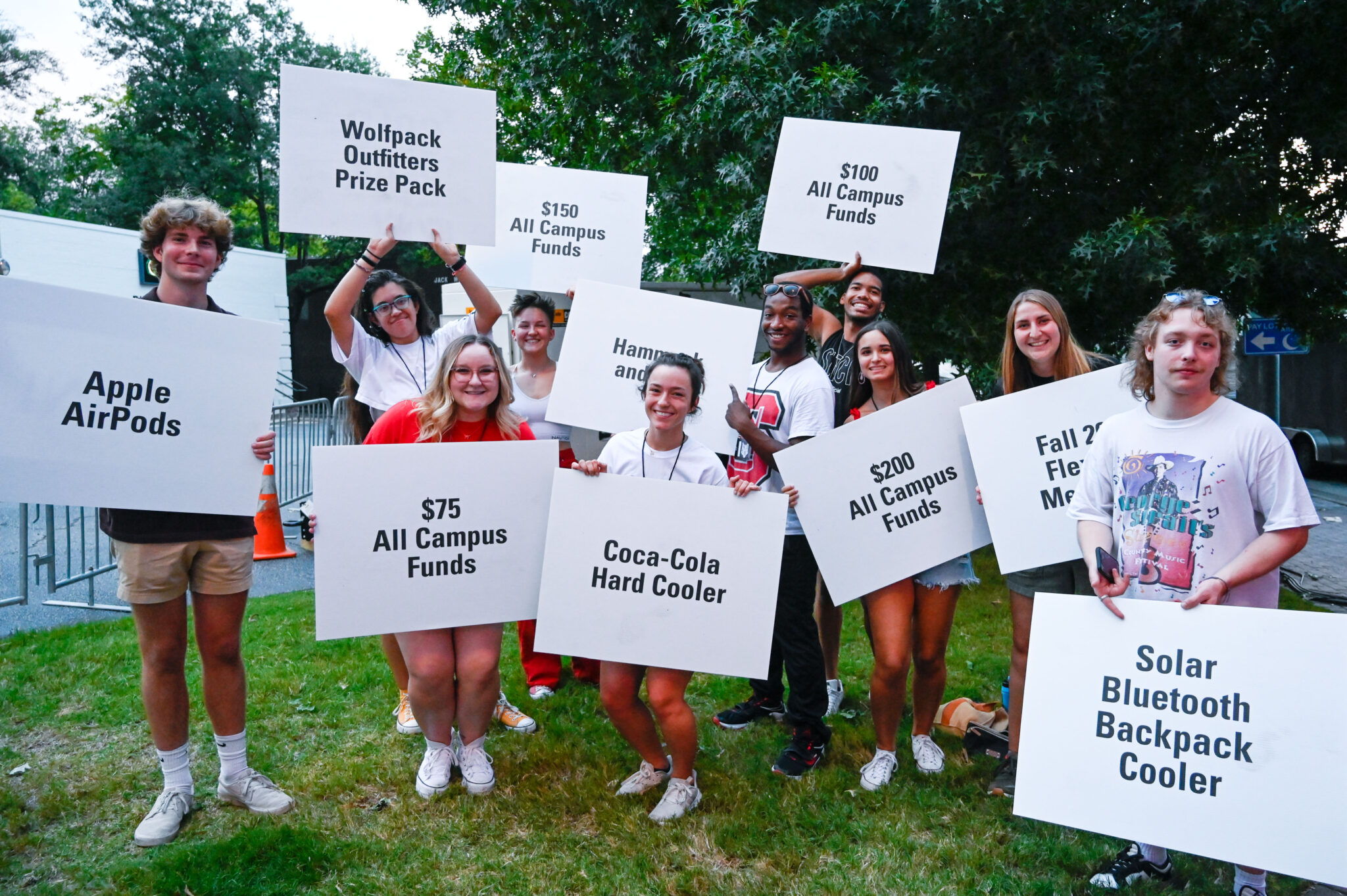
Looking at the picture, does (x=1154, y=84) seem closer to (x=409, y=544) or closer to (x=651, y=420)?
(x=651, y=420)

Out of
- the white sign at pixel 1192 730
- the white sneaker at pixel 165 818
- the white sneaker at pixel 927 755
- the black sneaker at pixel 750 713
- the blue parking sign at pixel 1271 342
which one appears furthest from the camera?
the blue parking sign at pixel 1271 342

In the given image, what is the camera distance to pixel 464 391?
386 cm

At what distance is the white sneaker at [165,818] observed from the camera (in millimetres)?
3564

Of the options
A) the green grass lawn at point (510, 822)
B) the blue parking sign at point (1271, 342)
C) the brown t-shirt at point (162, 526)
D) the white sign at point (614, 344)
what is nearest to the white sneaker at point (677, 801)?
the green grass lawn at point (510, 822)

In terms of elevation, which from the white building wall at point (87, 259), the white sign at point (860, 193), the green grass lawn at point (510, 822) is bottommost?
the green grass lawn at point (510, 822)

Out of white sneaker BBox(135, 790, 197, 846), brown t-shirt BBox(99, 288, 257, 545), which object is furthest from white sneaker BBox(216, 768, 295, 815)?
brown t-shirt BBox(99, 288, 257, 545)

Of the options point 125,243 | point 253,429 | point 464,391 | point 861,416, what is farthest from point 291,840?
point 125,243

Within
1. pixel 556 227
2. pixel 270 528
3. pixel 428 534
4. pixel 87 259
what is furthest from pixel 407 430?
pixel 87 259

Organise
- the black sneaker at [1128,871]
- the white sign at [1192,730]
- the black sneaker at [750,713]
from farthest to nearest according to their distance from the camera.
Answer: the black sneaker at [750,713], the black sneaker at [1128,871], the white sign at [1192,730]

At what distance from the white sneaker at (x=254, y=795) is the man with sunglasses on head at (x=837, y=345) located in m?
2.54

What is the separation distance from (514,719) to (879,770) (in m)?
1.87

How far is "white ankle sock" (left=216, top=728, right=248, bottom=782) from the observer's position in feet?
12.4

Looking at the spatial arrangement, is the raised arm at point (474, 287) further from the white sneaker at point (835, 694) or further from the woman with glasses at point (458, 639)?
the white sneaker at point (835, 694)

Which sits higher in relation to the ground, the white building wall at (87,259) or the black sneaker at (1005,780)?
the white building wall at (87,259)
